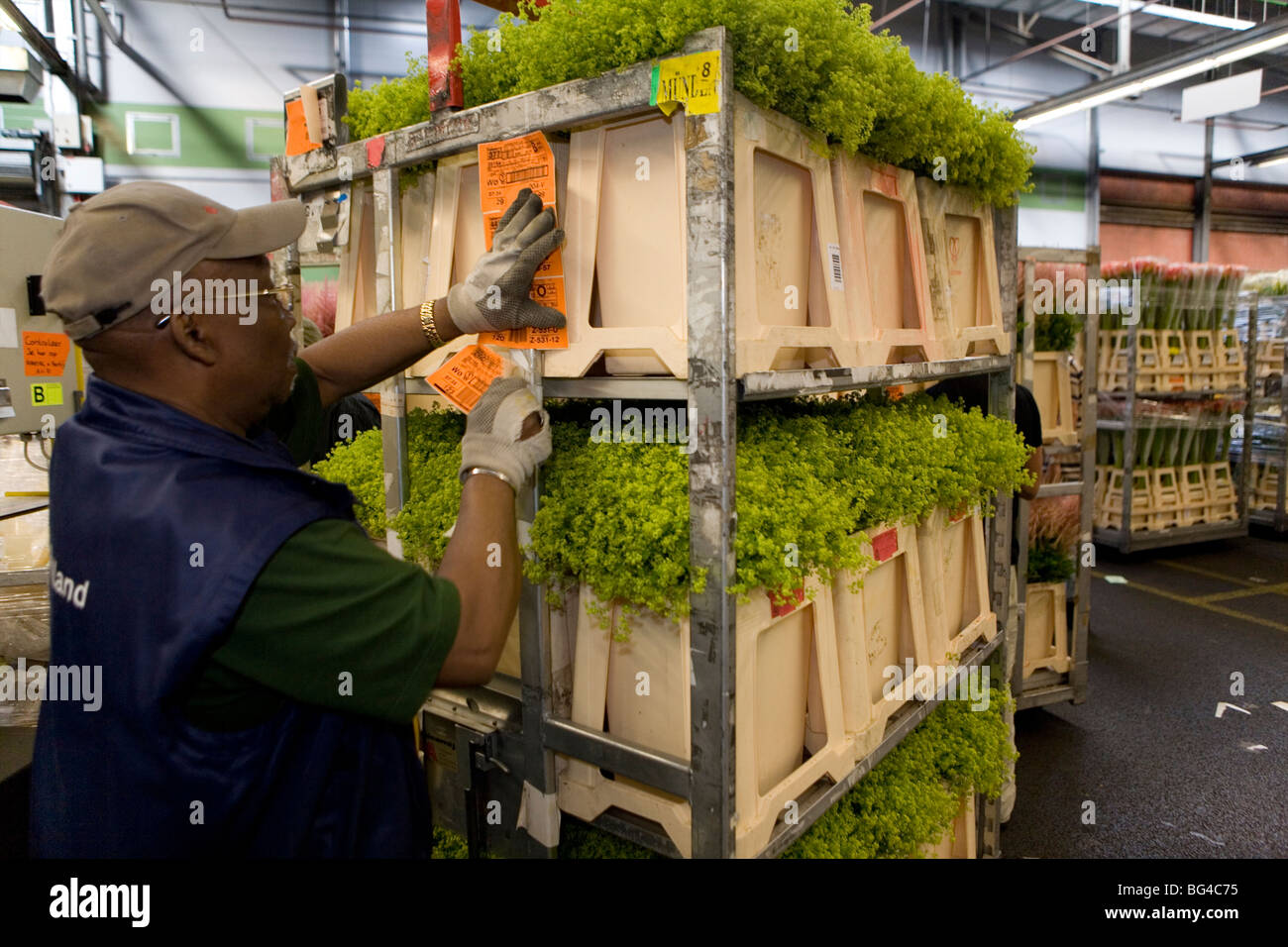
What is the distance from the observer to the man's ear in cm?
135

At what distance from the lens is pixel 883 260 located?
227cm

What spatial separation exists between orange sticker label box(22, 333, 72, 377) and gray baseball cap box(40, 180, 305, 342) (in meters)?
2.09

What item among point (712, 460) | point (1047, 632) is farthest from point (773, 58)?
point (1047, 632)

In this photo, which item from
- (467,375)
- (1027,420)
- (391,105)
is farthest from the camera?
(1027,420)

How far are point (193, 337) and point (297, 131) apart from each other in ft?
3.94

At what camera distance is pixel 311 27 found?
27.9ft

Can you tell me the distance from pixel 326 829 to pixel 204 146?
8.90 m

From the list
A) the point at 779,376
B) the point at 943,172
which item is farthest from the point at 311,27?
the point at 779,376

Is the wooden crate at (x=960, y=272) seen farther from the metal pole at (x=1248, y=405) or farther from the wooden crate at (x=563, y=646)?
the metal pole at (x=1248, y=405)

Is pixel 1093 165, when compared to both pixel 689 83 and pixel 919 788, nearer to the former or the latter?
pixel 919 788

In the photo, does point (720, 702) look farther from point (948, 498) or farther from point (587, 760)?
point (948, 498)

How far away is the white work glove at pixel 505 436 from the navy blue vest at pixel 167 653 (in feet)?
0.94

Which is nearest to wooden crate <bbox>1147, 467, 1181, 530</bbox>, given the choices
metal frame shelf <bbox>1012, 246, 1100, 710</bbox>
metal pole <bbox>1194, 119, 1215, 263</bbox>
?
metal frame shelf <bbox>1012, 246, 1100, 710</bbox>
